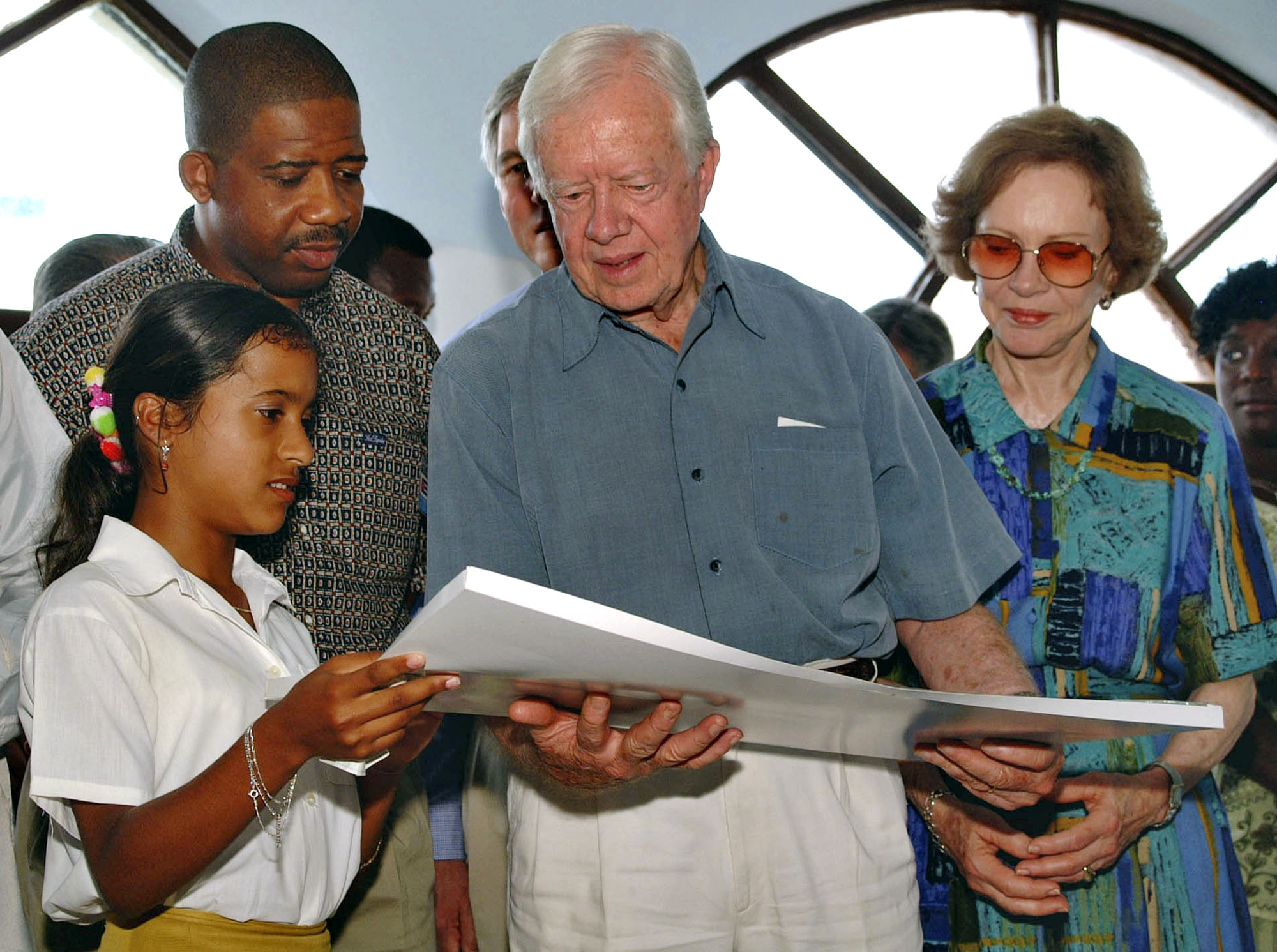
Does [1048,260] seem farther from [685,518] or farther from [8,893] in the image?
[8,893]

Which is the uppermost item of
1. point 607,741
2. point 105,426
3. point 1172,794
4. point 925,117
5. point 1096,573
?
point 925,117

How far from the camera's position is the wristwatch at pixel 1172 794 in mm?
2061

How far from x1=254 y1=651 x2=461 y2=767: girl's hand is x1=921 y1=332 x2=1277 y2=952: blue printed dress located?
116 cm

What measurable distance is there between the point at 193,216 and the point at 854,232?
2786 millimetres

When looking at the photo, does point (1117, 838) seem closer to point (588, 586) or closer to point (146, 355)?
point (588, 586)

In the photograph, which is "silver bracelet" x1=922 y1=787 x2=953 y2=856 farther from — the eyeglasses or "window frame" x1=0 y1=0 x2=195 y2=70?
"window frame" x1=0 y1=0 x2=195 y2=70

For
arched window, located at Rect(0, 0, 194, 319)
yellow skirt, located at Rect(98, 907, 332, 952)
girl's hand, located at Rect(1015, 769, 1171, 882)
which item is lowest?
yellow skirt, located at Rect(98, 907, 332, 952)

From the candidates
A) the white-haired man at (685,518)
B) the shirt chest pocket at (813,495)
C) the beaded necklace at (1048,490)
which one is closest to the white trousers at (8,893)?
the white-haired man at (685,518)

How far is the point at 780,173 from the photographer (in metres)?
4.45

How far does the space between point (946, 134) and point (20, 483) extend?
355 cm

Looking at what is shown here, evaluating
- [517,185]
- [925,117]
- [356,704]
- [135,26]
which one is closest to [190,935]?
[356,704]

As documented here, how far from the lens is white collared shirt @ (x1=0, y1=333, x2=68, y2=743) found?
194 centimetres

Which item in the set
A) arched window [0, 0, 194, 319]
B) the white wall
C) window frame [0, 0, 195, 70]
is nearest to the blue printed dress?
the white wall

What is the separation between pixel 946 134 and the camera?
15.0 feet
